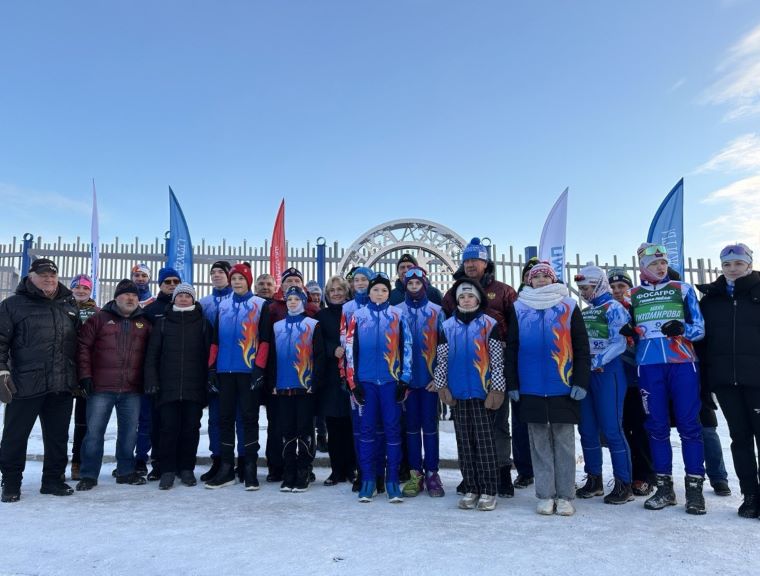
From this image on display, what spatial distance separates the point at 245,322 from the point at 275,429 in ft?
3.96

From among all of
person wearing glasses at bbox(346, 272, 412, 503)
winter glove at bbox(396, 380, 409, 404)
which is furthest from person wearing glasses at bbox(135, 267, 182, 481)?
winter glove at bbox(396, 380, 409, 404)

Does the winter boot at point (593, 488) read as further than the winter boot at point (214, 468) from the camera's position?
No

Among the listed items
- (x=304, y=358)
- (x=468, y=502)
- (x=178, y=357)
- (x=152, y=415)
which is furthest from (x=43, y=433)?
(x=468, y=502)

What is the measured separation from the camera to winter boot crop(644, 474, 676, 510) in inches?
158

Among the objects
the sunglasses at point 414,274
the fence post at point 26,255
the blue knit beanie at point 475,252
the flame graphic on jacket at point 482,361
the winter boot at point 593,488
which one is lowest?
the winter boot at point 593,488

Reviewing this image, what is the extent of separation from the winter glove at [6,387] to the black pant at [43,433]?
0.15 meters

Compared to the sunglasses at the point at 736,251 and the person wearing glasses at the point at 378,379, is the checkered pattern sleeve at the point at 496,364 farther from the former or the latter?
the sunglasses at the point at 736,251

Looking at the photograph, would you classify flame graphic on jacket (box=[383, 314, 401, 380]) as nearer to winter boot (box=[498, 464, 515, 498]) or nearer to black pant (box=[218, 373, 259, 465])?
winter boot (box=[498, 464, 515, 498])

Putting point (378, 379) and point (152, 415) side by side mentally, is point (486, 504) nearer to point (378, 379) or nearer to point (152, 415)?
point (378, 379)

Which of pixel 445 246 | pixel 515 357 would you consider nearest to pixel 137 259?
pixel 445 246

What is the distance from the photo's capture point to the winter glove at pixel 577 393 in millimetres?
3910

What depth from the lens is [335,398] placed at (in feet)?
16.4

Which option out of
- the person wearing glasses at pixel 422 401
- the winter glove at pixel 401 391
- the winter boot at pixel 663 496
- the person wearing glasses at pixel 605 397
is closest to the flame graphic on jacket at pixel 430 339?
the person wearing glasses at pixel 422 401

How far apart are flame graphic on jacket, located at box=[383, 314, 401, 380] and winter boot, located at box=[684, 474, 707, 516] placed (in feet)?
7.60
